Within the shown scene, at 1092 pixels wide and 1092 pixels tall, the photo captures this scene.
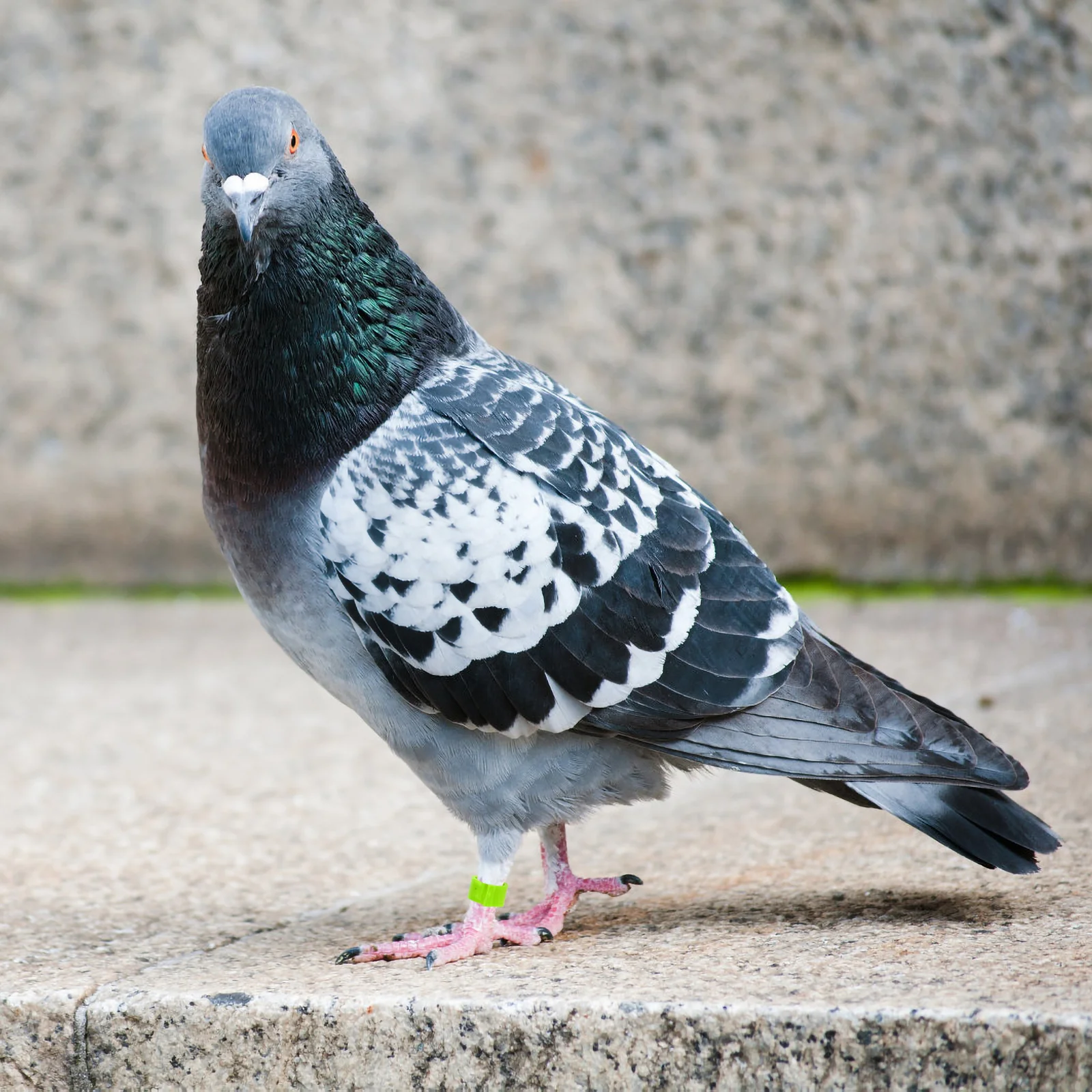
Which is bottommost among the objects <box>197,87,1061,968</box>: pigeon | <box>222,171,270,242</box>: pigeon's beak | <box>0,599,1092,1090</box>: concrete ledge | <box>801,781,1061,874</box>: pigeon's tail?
<box>0,599,1092,1090</box>: concrete ledge

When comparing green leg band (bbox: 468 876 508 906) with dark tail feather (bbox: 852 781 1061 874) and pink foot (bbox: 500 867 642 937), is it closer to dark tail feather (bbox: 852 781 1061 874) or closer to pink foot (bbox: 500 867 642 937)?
pink foot (bbox: 500 867 642 937)

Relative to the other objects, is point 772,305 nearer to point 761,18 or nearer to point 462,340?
point 761,18

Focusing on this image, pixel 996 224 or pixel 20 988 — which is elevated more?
pixel 996 224

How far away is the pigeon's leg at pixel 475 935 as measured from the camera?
9.50 ft

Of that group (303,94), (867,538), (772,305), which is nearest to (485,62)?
(303,94)

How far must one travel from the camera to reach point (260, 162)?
2.90 metres

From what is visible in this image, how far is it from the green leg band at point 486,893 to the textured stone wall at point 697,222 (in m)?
3.68

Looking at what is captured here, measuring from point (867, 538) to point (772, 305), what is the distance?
3.79ft

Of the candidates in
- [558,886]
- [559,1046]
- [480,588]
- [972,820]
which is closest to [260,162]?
[480,588]

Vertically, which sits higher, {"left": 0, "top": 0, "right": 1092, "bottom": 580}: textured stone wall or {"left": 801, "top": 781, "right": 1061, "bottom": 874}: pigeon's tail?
{"left": 0, "top": 0, "right": 1092, "bottom": 580}: textured stone wall

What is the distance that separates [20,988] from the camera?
9.02 feet

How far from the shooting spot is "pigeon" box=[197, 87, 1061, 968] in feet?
9.41

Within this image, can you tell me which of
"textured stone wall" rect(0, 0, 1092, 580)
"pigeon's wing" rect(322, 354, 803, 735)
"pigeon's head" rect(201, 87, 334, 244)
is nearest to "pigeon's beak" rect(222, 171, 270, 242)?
"pigeon's head" rect(201, 87, 334, 244)

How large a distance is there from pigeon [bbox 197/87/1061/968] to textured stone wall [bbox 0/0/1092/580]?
10.8ft
